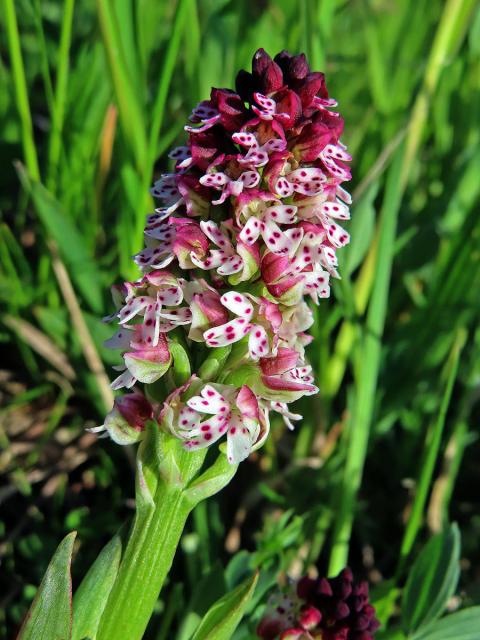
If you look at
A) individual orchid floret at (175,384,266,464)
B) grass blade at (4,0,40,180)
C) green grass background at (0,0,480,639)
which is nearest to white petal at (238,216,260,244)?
individual orchid floret at (175,384,266,464)

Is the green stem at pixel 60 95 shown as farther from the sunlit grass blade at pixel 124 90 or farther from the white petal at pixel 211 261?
the white petal at pixel 211 261

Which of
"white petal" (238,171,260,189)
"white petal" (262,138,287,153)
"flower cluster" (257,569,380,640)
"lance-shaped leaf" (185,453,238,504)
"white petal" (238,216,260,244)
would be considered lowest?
"flower cluster" (257,569,380,640)

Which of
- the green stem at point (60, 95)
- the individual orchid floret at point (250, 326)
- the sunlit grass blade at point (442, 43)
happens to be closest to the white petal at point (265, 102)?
the individual orchid floret at point (250, 326)

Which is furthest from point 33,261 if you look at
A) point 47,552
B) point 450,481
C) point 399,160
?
point 450,481

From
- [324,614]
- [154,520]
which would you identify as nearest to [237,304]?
→ [154,520]

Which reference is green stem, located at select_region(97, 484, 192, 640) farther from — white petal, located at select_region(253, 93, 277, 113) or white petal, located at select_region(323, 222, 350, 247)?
white petal, located at select_region(253, 93, 277, 113)

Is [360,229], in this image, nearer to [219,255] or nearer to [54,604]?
[219,255]
